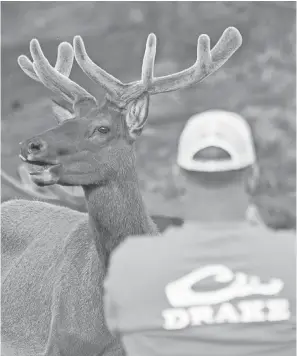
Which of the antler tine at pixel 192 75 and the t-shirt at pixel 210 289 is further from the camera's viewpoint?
the antler tine at pixel 192 75

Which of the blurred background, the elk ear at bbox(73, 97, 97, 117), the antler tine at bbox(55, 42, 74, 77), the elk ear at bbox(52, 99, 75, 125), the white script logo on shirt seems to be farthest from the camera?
the blurred background

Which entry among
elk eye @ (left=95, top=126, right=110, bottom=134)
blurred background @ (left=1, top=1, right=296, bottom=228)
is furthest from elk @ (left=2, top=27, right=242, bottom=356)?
blurred background @ (left=1, top=1, right=296, bottom=228)

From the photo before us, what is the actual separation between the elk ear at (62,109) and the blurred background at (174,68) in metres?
3.63

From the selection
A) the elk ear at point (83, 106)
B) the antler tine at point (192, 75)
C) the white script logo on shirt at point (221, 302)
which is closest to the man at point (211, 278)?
the white script logo on shirt at point (221, 302)

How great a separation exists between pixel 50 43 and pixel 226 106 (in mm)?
2050

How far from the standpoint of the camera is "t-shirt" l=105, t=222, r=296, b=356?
2.22 meters

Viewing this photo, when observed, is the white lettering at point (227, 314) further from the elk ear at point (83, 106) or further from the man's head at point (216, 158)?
the elk ear at point (83, 106)

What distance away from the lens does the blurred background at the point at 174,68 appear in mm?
8484

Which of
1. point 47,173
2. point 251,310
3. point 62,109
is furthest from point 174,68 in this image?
point 251,310

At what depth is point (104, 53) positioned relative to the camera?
8555 millimetres

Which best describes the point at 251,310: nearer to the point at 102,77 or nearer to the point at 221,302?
the point at 221,302

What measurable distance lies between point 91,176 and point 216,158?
80.5 inches

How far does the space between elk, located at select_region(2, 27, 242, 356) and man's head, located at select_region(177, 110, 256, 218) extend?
6.16 ft

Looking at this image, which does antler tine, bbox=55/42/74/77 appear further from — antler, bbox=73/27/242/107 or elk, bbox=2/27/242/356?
antler, bbox=73/27/242/107
